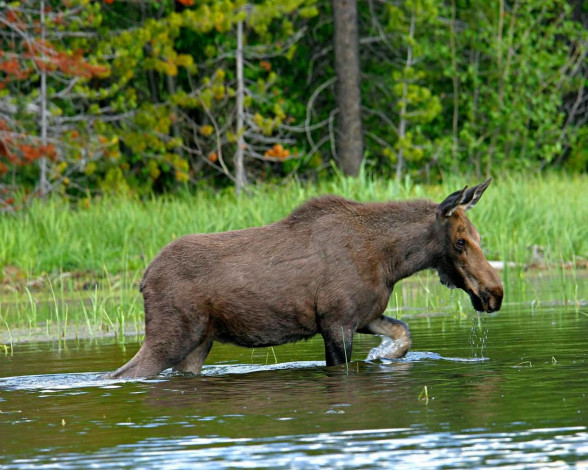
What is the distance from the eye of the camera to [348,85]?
26.9m

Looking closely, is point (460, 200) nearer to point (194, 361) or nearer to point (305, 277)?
point (305, 277)

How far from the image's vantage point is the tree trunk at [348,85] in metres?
26.8

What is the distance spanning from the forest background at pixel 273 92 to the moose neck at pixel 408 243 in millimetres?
14776

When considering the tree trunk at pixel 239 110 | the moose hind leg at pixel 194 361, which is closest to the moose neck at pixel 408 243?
the moose hind leg at pixel 194 361

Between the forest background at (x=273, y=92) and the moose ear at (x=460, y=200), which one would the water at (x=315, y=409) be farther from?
the forest background at (x=273, y=92)

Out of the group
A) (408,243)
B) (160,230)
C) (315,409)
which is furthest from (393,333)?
(160,230)

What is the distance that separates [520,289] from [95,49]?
14065 millimetres

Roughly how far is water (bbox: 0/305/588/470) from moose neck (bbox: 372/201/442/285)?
73 cm

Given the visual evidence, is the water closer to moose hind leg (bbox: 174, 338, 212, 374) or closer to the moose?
moose hind leg (bbox: 174, 338, 212, 374)

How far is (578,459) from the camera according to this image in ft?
18.3

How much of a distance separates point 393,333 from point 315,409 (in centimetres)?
259

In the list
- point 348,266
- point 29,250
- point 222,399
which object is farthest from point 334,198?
point 29,250

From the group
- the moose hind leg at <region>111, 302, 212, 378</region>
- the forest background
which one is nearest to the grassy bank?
the forest background

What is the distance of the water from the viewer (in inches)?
232
